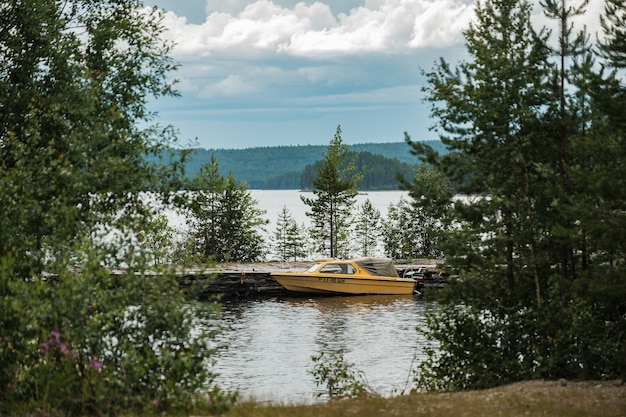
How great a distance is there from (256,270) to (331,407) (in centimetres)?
4025

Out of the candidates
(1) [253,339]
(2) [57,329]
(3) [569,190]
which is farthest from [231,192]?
(2) [57,329]

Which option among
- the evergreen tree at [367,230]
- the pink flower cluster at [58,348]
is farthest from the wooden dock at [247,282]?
the pink flower cluster at [58,348]

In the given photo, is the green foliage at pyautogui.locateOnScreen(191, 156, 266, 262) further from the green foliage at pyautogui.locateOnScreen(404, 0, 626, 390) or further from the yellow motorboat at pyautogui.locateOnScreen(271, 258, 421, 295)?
the green foliage at pyautogui.locateOnScreen(404, 0, 626, 390)

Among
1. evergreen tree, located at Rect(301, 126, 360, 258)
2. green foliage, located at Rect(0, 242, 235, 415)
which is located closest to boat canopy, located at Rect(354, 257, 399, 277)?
evergreen tree, located at Rect(301, 126, 360, 258)

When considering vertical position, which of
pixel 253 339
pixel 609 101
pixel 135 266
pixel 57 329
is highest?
pixel 609 101

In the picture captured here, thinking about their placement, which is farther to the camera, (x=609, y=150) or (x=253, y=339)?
(x=253, y=339)

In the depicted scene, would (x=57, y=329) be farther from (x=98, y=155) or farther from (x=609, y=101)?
(x=609, y=101)

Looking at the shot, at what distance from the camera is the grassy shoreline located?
49.4 ft

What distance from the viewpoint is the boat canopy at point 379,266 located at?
5462cm

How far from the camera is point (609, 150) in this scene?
1683 centimetres

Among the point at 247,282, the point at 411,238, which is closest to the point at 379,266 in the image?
the point at 247,282

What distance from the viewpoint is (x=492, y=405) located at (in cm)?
1575

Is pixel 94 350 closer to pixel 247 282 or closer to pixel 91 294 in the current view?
pixel 91 294

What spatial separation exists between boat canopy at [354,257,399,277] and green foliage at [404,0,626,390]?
33507 mm
